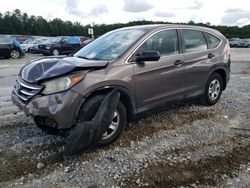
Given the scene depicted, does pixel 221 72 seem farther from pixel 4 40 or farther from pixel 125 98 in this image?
pixel 4 40

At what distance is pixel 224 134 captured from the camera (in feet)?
17.0

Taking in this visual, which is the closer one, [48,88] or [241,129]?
[48,88]

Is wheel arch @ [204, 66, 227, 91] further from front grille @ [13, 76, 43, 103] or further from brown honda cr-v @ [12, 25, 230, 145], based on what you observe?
front grille @ [13, 76, 43, 103]

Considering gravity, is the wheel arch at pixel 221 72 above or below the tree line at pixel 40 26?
below

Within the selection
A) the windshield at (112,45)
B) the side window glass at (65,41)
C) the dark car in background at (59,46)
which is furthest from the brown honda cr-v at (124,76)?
the side window glass at (65,41)

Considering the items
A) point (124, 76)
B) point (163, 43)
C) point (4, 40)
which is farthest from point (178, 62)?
point (4, 40)

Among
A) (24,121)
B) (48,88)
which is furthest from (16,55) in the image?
(48,88)

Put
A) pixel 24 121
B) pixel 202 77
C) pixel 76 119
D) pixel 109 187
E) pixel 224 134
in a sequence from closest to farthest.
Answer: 1. pixel 109 187
2. pixel 76 119
3. pixel 224 134
4. pixel 24 121
5. pixel 202 77

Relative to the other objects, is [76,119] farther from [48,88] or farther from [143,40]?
[143,40]

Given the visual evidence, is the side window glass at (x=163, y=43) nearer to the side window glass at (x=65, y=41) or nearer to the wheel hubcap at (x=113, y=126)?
the wheel hubcap at (x=113, y=126)

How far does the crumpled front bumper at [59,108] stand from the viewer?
4211 millimetres

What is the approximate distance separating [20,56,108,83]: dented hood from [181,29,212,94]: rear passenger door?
1931 millimetres

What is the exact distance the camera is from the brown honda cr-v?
4301 mm

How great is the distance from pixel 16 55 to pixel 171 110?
61.0 feet
